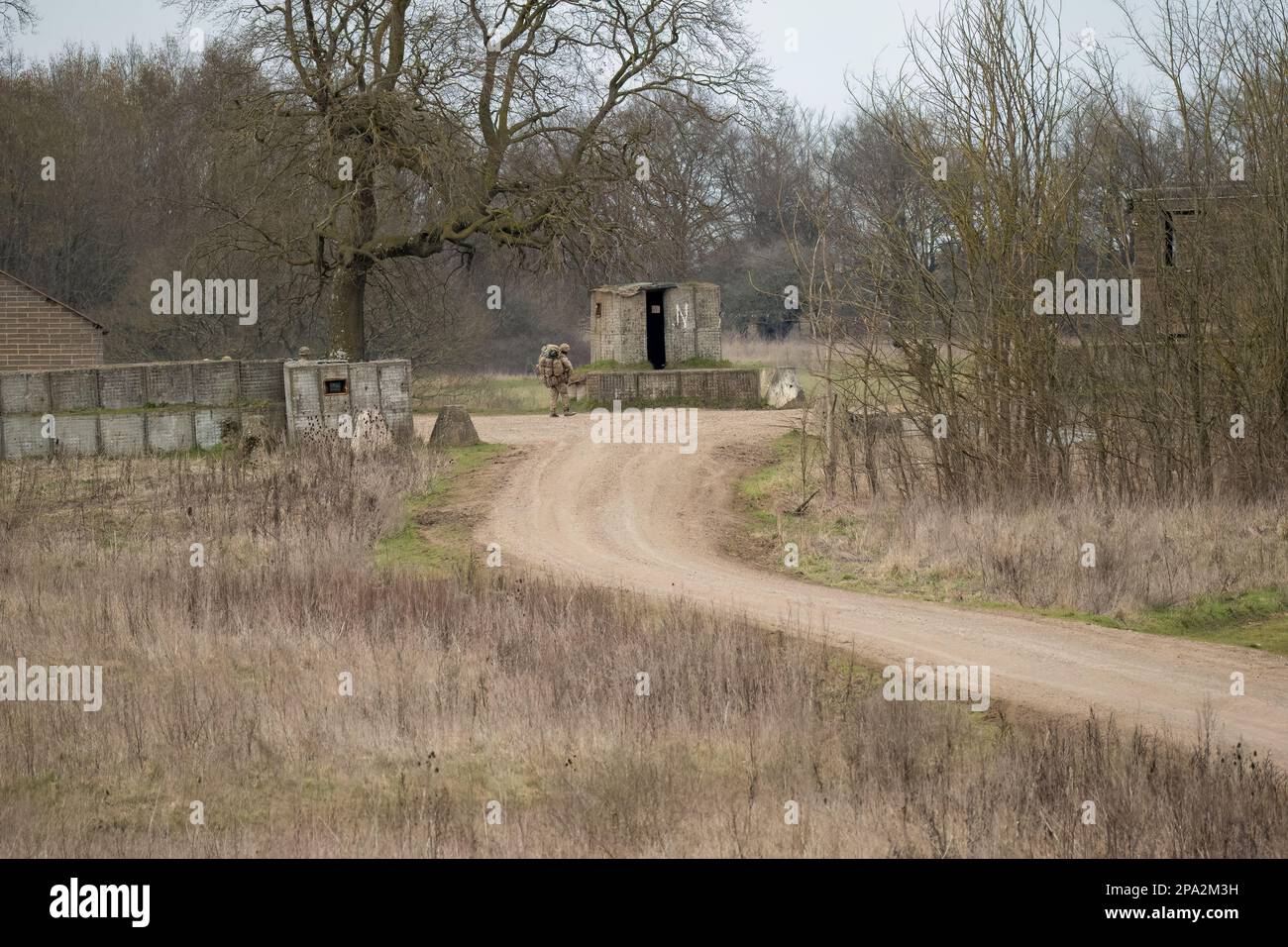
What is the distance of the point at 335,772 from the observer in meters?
8.50

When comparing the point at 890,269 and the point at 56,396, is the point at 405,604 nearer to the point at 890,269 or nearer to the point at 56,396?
the point at 890,269

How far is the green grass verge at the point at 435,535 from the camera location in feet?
50.2

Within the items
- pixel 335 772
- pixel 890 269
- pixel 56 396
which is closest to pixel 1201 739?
pixel 335 772

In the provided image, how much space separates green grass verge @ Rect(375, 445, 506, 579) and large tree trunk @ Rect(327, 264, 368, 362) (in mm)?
7934

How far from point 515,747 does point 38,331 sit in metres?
25.3

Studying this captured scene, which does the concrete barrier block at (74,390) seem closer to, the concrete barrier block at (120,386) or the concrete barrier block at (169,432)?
the concrete barrier block at (120,386)

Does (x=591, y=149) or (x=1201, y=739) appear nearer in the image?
(x=1201, y=739)

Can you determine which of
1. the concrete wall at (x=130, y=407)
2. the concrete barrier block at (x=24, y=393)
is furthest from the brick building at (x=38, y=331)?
the concrete wall at (x=130, y=407)

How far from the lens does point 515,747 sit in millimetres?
8820

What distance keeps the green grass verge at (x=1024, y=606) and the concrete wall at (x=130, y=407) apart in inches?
355

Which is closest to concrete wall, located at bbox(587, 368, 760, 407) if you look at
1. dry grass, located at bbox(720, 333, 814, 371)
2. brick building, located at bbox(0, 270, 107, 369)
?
brick building, located at bbox(0, 270, 107, 369)
